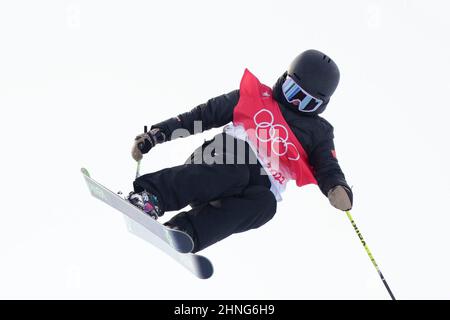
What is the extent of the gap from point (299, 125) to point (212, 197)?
24.9 inches

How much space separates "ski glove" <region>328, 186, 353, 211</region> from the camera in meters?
2.77

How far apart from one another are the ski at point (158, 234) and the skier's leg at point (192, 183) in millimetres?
115

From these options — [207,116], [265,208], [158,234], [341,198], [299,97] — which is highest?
[207,116]

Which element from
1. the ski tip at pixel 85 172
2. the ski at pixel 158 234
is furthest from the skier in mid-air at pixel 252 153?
the ski tip at pixel 85 172

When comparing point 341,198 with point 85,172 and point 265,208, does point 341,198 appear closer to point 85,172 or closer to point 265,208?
point 265,208

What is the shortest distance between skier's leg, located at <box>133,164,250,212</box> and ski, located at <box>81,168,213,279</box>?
0.11m

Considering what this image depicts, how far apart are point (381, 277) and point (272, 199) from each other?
65 centimetres

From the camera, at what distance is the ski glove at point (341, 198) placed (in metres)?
2.77

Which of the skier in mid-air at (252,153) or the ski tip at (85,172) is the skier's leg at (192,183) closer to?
the skier in mid-air at (252,153)

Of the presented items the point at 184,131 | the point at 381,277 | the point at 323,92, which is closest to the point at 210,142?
the point at 184,131

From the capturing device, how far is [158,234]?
2.65m

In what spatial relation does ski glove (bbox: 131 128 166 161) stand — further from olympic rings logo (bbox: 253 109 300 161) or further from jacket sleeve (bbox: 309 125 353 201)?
jacket sleeve (bbox: 309 125 353 201)

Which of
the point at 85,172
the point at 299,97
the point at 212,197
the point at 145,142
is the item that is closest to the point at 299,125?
the point at 299,97

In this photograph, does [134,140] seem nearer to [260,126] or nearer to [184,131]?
[184,131]
